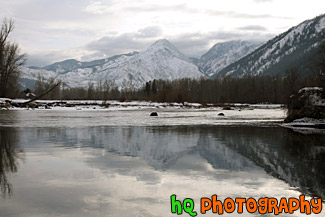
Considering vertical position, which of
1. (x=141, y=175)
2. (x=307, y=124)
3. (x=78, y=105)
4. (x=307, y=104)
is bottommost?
(x=141, y=175)

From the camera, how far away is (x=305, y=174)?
9.51 metres

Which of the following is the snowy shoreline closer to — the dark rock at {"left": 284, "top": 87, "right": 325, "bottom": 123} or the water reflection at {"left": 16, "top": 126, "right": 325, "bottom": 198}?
the dark rock at {"left": 284, "top": 87, "right": 325, "bottom": 123}

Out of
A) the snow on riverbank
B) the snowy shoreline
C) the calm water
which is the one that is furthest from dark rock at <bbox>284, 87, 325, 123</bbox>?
the snowy shoreline

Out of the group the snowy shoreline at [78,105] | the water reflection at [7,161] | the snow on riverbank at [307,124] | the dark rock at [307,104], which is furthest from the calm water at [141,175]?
the snowy shoreline at [78,105]

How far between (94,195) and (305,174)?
606 cm

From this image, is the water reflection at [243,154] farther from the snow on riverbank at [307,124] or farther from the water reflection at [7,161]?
the snow on riverbank at [307,124]

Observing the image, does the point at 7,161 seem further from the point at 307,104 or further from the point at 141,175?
the point at 307,104

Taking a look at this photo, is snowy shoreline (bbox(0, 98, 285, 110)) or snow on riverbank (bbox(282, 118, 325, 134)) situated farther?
snowy shoreline (bbox(0, 98, 285, 110))

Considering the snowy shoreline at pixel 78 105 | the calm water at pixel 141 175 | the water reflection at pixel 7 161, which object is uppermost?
the snowy shoreline at pixel 78 105

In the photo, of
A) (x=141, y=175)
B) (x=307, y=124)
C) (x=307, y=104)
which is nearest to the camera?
(x=141, y=175)

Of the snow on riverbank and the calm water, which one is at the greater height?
the snow on riverbank

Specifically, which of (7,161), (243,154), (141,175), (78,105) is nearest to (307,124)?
(243,154)

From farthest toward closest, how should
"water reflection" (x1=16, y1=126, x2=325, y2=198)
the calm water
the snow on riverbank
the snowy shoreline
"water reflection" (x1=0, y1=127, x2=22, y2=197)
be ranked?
the snowy shoreline
the snow on riverbank
"water reflection" (x1=16, y1=126, x2=325, y2=198)
"water reflection" (x1=0, y1=127, x2=22, y2=197)
the calm water

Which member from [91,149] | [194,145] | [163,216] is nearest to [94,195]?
[163,216]
